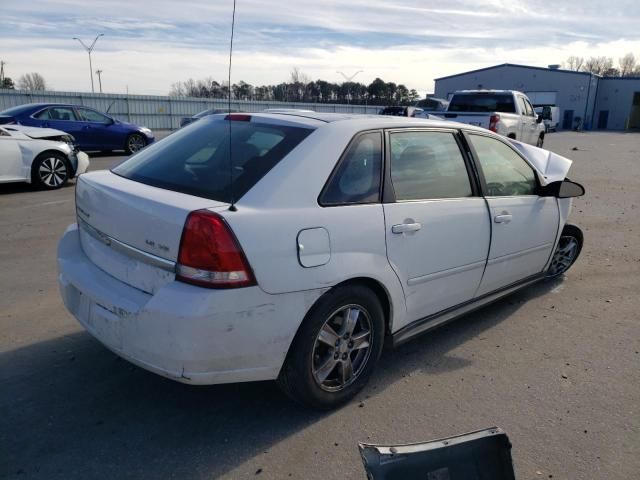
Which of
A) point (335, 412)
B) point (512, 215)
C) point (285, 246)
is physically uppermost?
point (285, 246)

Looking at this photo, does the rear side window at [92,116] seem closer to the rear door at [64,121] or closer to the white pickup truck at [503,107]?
the rear door at [64,121]

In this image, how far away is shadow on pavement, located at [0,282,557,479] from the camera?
255 cm

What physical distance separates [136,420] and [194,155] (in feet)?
5.03

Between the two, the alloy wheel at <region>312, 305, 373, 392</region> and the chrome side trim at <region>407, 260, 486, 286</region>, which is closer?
the alloy wheel at <region>312, 305, 373, 392</region>

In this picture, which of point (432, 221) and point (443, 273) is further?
point (443, 273)

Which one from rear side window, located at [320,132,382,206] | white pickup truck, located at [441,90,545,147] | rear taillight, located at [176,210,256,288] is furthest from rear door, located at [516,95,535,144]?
rear taillight, located at [176,210,256,288]

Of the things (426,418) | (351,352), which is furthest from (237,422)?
(426,418)

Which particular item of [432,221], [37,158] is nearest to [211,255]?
[432,221]

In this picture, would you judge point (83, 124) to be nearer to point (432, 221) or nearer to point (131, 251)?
point (131, 251)

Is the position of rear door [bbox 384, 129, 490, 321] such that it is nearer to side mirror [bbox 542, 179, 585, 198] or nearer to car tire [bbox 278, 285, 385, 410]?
car tire [bbox 278, 285, 385, 410]

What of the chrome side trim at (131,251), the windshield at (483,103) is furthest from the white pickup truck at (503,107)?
the chrome side trim at (131,251)

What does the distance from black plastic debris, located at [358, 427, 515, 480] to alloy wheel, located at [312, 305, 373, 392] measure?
844mm

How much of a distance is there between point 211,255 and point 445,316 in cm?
187

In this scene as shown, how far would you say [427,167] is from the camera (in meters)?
3.53
